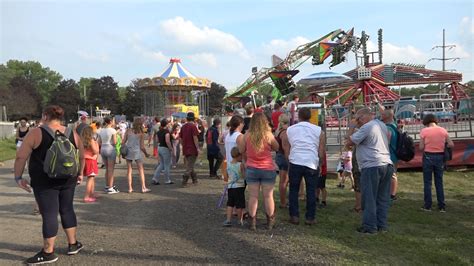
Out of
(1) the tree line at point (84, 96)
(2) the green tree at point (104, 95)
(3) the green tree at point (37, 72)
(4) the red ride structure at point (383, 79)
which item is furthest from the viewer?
(3) the green tree at point (37, 72)

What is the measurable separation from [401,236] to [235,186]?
2461mm

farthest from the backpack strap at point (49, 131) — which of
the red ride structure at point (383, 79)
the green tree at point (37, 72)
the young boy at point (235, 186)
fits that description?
the green tree at point (37, 72)

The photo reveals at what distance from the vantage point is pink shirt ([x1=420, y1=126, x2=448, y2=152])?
7.26 metres

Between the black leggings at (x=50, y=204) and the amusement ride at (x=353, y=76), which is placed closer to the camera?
the black leggings at (x=50, y=204)

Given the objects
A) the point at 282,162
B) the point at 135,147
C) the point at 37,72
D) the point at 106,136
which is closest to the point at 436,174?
the point at 282,162

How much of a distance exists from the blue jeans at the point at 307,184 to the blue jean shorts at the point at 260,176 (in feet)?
1.39

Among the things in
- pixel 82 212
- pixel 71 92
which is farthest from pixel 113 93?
pixel 82 212

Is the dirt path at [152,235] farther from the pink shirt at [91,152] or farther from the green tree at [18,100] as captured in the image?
the green tree at [18,100]

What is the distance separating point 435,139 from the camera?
7.27m

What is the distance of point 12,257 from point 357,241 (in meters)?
4.31

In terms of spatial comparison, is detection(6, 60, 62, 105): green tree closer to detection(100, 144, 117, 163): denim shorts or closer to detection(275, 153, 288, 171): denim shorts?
detection(100, 144, 117, 163): denim shorts

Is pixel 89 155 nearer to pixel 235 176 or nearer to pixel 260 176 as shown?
pixel 235 176

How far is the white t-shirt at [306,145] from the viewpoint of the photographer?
5.89 metres

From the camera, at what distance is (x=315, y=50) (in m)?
33.1
